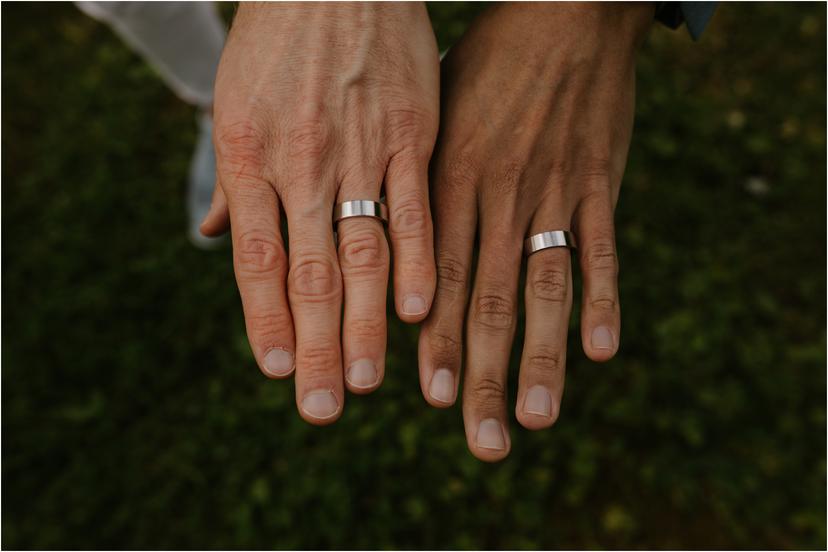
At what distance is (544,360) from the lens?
5.50ft

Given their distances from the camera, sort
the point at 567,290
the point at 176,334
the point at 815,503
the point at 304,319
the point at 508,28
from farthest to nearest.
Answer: the point at 176,334 → the point at 815,503 → the point at 508,28 → the point at 567,290 → the point at 304,319

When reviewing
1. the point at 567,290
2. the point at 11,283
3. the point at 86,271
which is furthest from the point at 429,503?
the point at 11,283

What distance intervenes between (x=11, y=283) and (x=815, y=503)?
150 inches

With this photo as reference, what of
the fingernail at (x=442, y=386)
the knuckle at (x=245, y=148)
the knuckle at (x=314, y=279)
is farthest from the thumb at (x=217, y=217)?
the fingernail at (x=442, y=386)

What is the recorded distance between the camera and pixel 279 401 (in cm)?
292

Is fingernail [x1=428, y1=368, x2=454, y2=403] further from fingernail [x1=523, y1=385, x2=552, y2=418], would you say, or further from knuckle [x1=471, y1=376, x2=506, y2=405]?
fingernail [x1=523, y1=385, x2=552, y2=418]

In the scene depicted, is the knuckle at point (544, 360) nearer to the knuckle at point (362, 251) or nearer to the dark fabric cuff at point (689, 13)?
the knuckle at point (362, 251)

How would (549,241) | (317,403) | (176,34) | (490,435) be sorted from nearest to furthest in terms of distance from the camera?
1. (317,403)
2. (490,435)
3. (549,241)
4. (176,34)

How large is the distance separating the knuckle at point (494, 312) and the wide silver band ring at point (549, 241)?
0.17 meters

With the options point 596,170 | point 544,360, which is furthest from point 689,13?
point 544,360

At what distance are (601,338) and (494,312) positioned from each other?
29 centimetres

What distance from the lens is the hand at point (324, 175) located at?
1.60 metres

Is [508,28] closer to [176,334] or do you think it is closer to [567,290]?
[567,290]

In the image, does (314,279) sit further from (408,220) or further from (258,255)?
(408,220)
